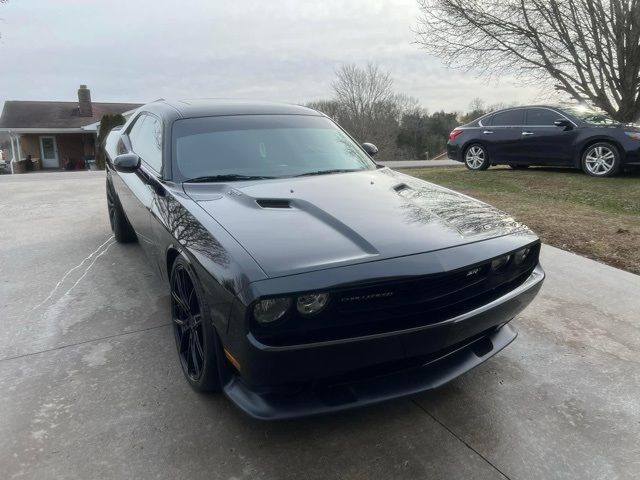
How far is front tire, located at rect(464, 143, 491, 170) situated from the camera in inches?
407

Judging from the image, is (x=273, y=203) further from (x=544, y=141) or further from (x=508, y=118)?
(x=508, y=118)

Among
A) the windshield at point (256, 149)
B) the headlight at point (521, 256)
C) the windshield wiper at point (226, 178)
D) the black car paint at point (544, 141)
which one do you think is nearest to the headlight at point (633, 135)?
the black car paint at point (544, 141)

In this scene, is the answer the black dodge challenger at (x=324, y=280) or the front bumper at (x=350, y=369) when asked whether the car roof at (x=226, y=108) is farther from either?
the front bumper at (x=350, y=369)

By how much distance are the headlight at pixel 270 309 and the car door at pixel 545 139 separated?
348 inches

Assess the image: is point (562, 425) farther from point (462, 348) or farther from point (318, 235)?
point (318, 235)

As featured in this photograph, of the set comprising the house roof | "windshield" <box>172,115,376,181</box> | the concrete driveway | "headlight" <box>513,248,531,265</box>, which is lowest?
the house roof

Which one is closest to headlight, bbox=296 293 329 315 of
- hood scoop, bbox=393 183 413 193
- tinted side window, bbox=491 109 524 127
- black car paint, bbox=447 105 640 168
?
hood scoop, bbox=393 183 413 193

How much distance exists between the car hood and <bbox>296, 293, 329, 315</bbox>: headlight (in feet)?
0.35

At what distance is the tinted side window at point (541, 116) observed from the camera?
9273mm

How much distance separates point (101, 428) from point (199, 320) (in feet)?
2.11

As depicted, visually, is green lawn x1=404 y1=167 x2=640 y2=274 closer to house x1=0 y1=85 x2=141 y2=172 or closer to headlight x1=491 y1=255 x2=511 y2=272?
headlight x1=491 y1=255 x2=511 y2=272

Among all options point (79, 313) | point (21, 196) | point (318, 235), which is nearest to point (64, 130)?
point (21, 196)

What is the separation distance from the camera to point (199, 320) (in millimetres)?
2379

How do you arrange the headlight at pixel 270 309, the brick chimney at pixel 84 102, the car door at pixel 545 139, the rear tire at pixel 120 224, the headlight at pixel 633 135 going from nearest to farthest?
1. the headlight at pixel 270 309
2. the rear tire at pixel 120 224
3. the headlight at pixel 633 135
4. the car door at pixel 545 139
5. the brick chimney at pixel 84 102
